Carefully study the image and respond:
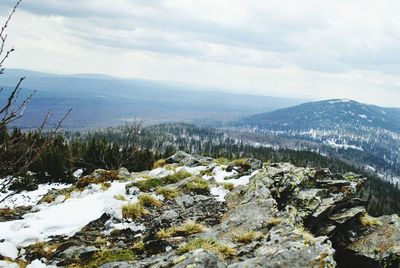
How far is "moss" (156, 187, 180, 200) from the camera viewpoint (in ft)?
64.3

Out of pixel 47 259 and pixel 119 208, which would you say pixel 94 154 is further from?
pixel 47 259

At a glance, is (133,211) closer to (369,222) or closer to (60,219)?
(60,219)

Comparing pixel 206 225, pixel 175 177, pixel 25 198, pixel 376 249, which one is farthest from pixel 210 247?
pixel 25 198

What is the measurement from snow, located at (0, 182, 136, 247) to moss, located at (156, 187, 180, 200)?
8.17 ft

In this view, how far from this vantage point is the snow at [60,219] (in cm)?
1534

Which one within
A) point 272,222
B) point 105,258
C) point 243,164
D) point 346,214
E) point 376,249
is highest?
point 272,222

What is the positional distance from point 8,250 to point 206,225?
7713mm

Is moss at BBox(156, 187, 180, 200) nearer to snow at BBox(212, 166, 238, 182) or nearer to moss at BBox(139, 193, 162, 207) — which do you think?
moss at BBox(139, 193, 162, 207)

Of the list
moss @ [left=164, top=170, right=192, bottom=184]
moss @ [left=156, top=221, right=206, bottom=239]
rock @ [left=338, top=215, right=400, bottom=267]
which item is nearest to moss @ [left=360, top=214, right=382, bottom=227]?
rock @ [left=338, top=215, right=400, bottom=267]

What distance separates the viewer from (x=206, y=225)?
51.1ft

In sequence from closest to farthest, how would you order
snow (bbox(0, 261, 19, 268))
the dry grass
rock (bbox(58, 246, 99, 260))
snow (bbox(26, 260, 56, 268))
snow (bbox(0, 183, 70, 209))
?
snow (bbox(0, 261, 19, 268))
snow (bbox(26, 260, 56, 268))
rock (bbox(58, 246, 99, 260))
the dry grass
snow (bbox(0, 183, 70, 209))

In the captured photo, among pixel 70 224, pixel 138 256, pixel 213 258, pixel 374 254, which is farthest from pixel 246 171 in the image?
pixel 213 258

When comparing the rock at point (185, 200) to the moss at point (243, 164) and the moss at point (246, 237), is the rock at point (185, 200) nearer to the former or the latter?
the moss at point (246, 237)

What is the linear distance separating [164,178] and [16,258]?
1129cm
